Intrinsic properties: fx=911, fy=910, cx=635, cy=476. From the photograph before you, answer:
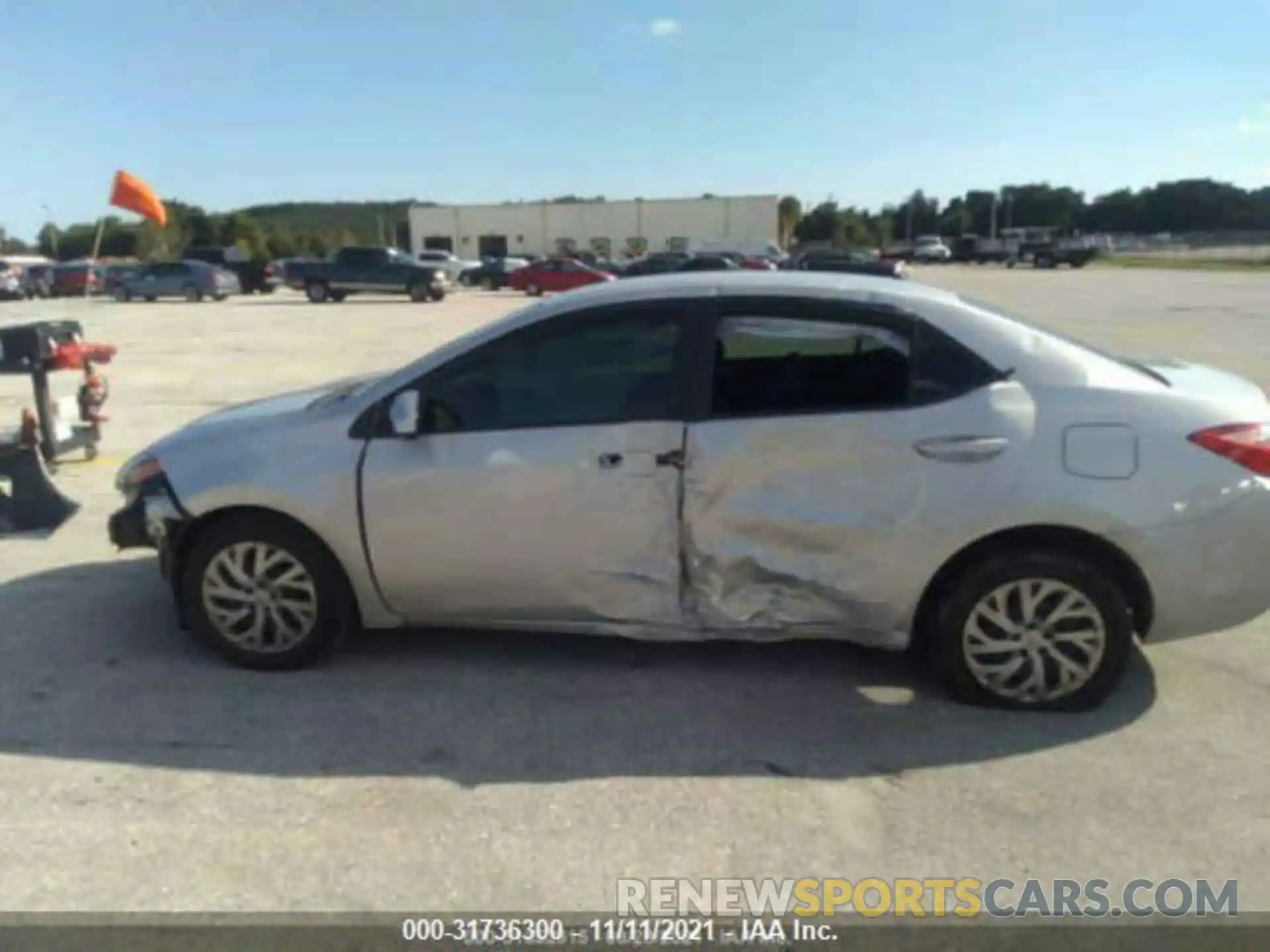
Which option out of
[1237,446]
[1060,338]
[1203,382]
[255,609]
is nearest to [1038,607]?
[1237,446]

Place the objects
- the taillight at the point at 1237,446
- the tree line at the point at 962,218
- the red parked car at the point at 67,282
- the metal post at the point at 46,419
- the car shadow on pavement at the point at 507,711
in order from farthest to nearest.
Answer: the tree line at the point at 962,218 → the red parked car at the point at 67,282 → the metal post at the point at 46,419 → the taillight at the point at 1237,446 → the car shadow on pavement at the point at 507,711

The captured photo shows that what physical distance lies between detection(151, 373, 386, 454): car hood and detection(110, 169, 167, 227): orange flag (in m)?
7.80

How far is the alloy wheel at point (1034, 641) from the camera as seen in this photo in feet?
11.0

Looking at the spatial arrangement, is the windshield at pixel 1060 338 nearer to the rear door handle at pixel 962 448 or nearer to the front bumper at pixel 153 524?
the rear door handle at pixel 962 448

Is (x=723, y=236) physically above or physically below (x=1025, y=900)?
above

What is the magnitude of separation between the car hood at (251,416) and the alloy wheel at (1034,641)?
8.56 ft

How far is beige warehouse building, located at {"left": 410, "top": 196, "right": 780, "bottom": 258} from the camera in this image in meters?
70.4

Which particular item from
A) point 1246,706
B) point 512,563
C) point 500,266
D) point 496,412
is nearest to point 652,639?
point 512,563

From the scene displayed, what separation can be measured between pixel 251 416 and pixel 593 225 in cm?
7202

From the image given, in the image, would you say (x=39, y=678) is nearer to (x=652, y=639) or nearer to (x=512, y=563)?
(x=512, y=563)

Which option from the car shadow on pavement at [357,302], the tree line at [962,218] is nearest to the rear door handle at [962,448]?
the car shadow on pavement at [357,302]

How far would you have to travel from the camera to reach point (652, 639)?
12.1 feet

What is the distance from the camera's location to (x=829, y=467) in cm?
339

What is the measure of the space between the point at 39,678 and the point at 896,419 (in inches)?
142
